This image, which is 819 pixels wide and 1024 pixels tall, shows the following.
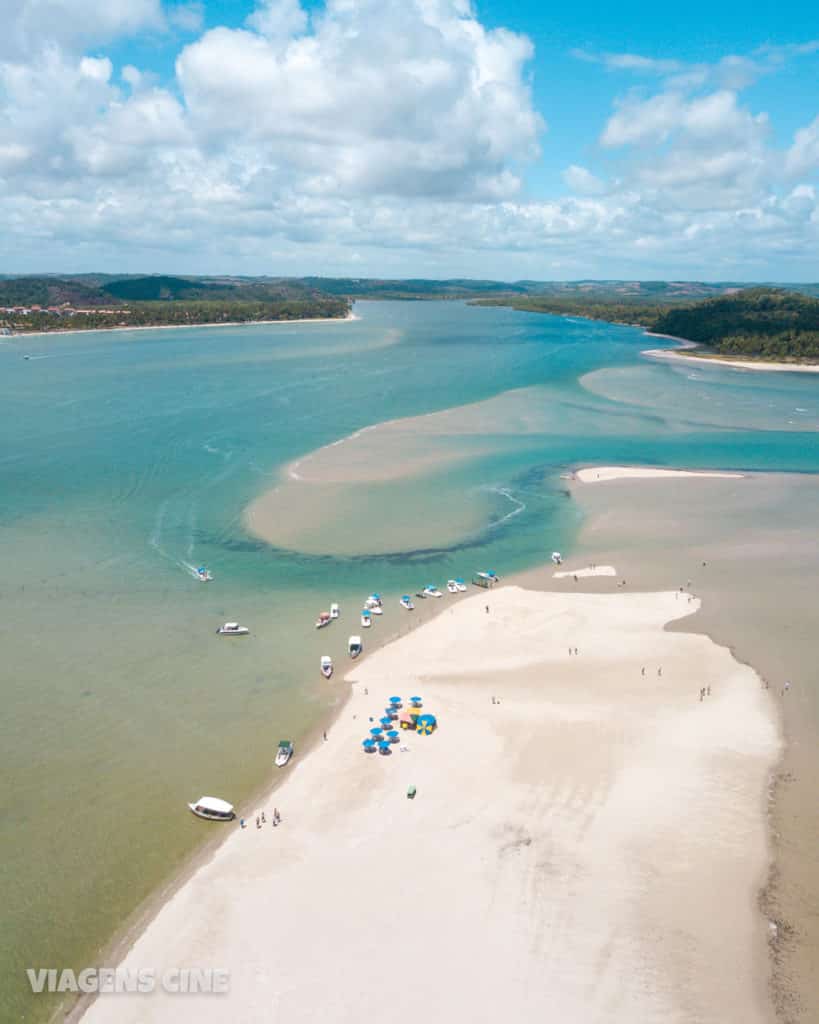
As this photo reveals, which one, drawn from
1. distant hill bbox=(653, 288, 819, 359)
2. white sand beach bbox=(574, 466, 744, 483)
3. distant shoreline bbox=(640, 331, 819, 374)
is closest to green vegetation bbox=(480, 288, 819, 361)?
distant hill bbox=(653, 288, 819, 359)

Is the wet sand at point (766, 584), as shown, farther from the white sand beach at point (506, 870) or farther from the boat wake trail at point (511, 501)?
the boat wake trail at point (511, 501)

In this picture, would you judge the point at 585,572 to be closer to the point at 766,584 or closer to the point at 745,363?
the point at 766,584

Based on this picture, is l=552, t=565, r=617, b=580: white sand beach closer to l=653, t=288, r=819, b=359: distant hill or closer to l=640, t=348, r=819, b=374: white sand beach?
l=640, t=348, r=819, b=374: white sand beach

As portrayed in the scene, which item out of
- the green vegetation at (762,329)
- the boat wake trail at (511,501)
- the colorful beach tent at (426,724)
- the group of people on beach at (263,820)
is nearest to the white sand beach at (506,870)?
the group of people on beach at (263,820)

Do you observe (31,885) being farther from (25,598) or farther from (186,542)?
(186,542)

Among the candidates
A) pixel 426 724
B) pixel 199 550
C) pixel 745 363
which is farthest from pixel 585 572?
pixel 745 363

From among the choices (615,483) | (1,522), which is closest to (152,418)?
(1,522)
